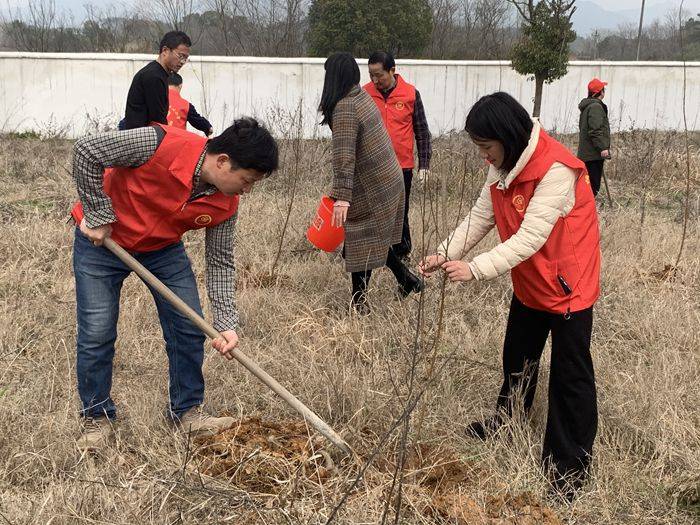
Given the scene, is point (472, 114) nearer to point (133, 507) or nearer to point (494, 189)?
point (494, 189)

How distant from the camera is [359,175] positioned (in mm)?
3850

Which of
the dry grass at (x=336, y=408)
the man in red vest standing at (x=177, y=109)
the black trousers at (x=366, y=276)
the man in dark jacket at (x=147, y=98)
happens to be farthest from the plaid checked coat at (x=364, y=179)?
the man in red vest standing at (x=177, y=109)

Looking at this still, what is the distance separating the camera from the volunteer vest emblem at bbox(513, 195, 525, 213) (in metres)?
2.27

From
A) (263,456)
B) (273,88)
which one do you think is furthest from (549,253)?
(273,88)

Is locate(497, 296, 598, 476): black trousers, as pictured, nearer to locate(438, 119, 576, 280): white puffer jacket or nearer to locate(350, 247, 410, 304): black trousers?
locate(438, 119, 576, 280): white puffer jacket

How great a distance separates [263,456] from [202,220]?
839 millimetres

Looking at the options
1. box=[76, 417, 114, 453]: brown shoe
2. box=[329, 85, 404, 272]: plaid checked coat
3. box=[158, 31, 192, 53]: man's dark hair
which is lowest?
box=[76, 417, 114, 453]: brown shoe

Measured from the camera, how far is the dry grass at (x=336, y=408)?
2174 millimetres

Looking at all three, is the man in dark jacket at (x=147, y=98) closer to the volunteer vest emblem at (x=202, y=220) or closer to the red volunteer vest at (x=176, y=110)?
the red volunteer vest at (x=176, y=110)

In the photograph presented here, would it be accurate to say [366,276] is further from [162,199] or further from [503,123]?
[503,123]

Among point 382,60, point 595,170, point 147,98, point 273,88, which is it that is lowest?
point 595,170

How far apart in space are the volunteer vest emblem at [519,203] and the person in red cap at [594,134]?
17.1 feet

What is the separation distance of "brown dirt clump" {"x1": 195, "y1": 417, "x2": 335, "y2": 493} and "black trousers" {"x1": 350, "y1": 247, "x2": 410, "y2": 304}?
1342mm

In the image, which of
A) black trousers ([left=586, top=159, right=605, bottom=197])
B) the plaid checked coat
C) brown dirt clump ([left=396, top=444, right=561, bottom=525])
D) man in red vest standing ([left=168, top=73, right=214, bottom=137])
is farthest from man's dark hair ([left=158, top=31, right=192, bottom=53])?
black trousers ([left=586, top=159, right=605, bottom=197])
